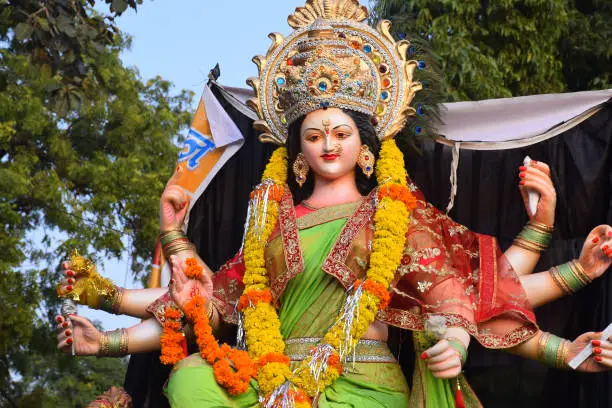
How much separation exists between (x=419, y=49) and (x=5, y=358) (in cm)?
910

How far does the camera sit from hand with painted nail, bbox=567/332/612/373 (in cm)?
534

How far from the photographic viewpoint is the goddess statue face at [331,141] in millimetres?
6023

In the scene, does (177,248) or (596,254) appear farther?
(177,248)

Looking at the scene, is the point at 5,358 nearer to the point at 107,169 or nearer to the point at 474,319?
the point at 107,169

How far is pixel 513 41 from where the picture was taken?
1004cm

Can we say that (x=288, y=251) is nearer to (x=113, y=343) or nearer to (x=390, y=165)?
(x=390, y=165)

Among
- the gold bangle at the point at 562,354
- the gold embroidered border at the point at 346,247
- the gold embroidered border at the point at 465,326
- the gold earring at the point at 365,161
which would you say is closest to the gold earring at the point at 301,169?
the gold earring at the point at 365,161

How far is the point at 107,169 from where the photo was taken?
14.0m

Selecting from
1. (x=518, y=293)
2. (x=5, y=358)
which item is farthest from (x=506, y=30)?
(x=5, y=358)

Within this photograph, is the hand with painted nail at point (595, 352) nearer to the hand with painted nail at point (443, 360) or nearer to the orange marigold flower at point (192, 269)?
the hand with painted nail at point (443, 360)

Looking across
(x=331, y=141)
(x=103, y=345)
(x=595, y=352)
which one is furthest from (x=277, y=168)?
(x=595, y=352)

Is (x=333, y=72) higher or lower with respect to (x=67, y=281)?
higher

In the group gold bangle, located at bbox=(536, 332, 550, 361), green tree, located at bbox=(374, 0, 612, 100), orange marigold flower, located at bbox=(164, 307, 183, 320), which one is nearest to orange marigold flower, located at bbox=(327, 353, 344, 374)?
orange marigold flower, located at bbox=(164, 307, 183, 320)

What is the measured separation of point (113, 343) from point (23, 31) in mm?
2072
